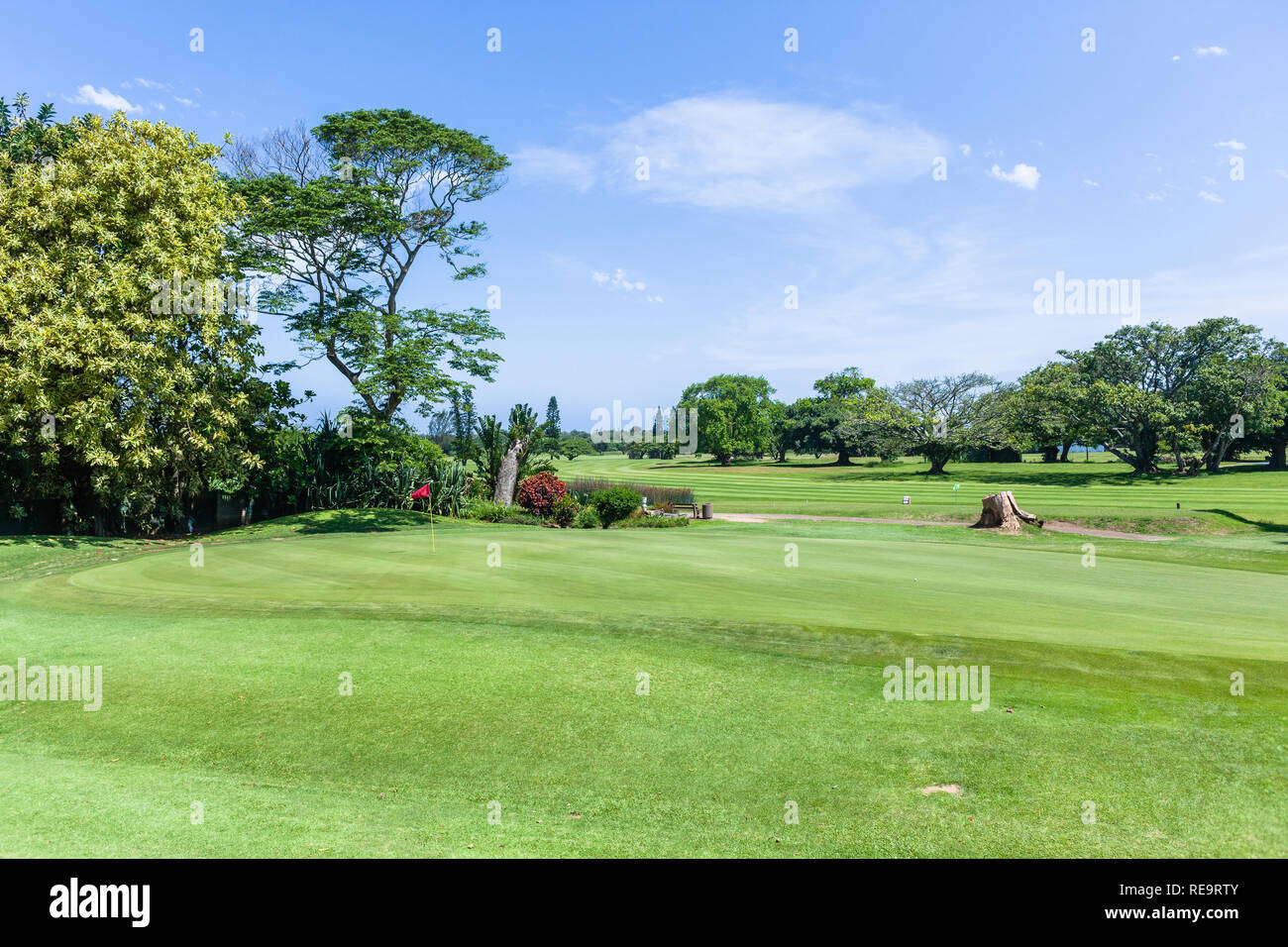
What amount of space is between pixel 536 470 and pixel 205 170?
18.4m

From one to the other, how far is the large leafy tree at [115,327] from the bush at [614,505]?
14424mm

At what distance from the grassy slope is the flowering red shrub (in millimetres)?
17757

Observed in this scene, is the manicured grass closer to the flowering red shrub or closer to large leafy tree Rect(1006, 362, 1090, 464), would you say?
large leafy tree Rect(1006, 362, 1090, 464)

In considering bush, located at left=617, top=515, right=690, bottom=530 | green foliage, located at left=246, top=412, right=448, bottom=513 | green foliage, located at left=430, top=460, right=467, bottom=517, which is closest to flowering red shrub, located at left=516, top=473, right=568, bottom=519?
green foliage, located at left=430, top=460, right=467, bottom=517

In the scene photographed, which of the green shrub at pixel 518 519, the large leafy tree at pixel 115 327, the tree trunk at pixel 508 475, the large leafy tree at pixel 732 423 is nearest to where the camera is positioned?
the large leafy tree at pixel 115 327

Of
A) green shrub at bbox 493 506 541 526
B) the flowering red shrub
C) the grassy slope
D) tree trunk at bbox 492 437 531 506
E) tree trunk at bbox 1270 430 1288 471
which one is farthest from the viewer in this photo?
tree trunk at bbox 1270 430 1288 471

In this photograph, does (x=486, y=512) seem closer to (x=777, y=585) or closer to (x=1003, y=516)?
(x=777, y=585)

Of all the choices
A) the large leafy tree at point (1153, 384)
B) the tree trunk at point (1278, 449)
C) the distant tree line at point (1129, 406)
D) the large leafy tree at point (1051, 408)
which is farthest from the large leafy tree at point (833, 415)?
the tree trunk at point (1278, 449)

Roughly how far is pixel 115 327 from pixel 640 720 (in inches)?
894

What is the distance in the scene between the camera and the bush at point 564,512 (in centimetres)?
3136

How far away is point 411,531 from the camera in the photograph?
2430 centimetres

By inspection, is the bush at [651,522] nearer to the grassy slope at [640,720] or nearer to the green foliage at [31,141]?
the grassy slope at [640,720]

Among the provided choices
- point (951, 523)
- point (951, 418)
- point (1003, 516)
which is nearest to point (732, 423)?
point (951, 418)

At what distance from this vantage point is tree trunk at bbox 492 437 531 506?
1346 inches
